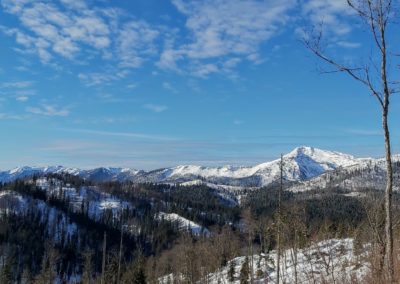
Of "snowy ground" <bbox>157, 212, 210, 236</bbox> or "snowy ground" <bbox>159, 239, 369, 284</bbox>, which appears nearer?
"snowy ground" <bbox>159, 239, 369, 284</bbox>

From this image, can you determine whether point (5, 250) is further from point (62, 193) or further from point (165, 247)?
point (62, 193)

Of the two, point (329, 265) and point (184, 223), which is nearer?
point (329, 265)

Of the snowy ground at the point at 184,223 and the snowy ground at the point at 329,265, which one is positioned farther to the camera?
the snowy ground at the point at 184,223

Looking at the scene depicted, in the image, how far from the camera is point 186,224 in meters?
173

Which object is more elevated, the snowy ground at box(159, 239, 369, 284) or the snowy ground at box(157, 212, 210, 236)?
the snowy ground at box(159, 239, 369, 284)

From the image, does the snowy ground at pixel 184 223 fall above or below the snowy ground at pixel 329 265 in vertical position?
below

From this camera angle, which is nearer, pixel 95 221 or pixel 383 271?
pixel 383 271

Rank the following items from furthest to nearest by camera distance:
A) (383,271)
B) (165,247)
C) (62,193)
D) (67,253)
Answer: (62,193)
(165,247)
(67,253)
(383,271)

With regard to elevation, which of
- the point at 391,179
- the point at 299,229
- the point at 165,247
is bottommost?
the point at 165,247

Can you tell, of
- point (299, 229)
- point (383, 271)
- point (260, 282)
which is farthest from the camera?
point (260, 282)

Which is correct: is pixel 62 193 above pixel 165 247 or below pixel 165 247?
above

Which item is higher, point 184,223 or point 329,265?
point 329,265

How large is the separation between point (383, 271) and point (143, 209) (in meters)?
194

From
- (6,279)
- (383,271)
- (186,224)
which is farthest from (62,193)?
(383,271)
